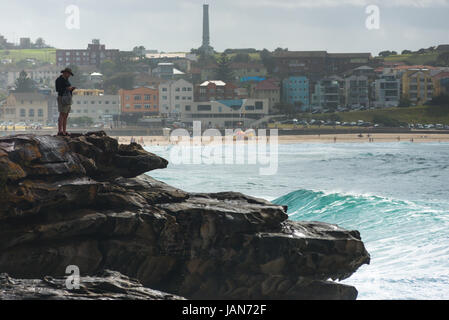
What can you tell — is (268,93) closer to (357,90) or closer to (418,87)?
(357,90)

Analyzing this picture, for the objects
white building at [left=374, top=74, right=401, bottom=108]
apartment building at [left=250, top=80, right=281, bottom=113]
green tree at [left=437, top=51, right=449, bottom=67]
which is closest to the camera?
white building at [left=374, top=74, right=401, bottom=108]

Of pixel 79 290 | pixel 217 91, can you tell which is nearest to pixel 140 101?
pixel 217 91

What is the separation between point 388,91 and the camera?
140m

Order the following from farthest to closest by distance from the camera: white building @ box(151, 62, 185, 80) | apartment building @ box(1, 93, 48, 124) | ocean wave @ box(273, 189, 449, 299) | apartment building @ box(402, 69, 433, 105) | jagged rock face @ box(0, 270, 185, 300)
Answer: white building @ box(151, 62, 185, 80) → apartment building @ box(1, 93, 48, 124) → apartment building @ box(402, 69, 433, 105) → ocean wave @ box(273, 189, 449, 299) → jagged rock face @ box(0, 270, 185, 300)

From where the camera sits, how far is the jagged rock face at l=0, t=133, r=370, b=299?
48.5 ft

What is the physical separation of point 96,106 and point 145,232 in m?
132

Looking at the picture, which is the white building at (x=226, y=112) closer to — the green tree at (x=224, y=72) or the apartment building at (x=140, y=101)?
the apartment building at (x=140, y=101)

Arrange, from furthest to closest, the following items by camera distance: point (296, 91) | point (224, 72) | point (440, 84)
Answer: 1. point (224, 72)
2. point (296, 91)
3. point (440, 84)

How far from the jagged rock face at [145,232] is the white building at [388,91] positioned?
124 metres

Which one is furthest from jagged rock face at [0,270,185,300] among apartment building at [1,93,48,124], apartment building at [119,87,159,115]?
apartment building at [1,93,48,124]

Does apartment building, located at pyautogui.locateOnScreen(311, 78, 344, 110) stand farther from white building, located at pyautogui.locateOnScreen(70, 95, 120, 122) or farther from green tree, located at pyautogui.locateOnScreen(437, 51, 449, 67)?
green tree, located at pyautogui.locateOnScreen(437, 51, 449, 67)

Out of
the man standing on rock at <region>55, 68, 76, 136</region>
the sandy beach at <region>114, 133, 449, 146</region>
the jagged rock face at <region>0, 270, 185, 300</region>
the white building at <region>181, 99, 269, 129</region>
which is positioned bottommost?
the sandy beach at <region>114, 133, 449, 146</region>

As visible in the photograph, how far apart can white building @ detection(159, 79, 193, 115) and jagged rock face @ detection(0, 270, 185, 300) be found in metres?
121

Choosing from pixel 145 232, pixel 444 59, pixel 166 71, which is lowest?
pixel 145 232
